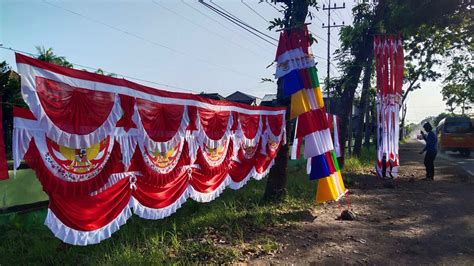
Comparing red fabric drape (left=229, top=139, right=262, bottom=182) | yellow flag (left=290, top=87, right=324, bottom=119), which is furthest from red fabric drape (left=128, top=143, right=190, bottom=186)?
yellow flag (left=290, top=87, right=324, bottom=119)

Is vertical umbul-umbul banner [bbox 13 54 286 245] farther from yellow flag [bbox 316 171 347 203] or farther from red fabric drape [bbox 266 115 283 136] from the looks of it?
yellow flag [bbox 316 171 347 203]

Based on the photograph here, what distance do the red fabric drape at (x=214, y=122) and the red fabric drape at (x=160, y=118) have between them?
1.99 feet

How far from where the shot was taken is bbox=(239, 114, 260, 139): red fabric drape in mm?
7705

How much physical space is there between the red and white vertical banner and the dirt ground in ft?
7.25

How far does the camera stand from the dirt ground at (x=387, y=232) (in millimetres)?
5145

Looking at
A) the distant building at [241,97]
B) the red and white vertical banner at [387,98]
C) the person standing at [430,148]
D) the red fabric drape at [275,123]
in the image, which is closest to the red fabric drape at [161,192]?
the red fabric drape at [275,123]

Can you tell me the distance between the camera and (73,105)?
4.15 m

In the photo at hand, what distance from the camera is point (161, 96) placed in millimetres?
5375

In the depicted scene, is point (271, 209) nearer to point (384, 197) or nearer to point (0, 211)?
point (384, 197)

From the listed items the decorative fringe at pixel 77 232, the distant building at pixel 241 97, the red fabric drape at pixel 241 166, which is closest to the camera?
the decorative fringe at pixel 77 232

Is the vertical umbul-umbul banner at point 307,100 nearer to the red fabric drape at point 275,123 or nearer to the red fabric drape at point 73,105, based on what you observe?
the red fabric drape at point 275,123

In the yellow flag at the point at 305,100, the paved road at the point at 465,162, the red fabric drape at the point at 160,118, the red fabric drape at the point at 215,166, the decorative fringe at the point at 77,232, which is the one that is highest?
the yellow flag at the point at 305,100

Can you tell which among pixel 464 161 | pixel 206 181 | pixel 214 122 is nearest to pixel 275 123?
pixel 214 122

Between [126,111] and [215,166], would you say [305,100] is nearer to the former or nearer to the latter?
[215,166]
